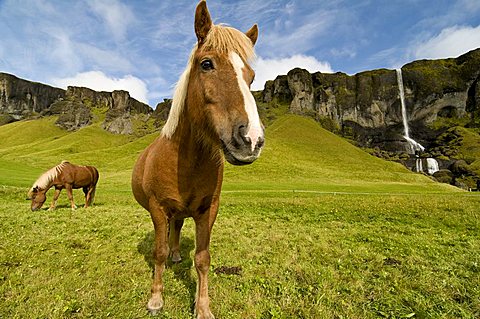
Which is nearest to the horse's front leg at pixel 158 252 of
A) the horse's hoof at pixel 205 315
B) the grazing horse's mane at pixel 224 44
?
the horse's hoof at pixel 205 315

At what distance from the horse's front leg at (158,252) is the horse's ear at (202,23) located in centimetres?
290

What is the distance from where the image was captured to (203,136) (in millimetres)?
3656

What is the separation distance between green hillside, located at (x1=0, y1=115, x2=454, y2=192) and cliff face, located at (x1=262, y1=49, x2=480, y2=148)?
88.6ft

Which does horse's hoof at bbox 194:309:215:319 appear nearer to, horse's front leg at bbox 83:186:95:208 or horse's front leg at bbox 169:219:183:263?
horse's front leg at bbox 169:219:183:263

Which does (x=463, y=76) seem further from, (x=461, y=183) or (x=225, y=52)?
(x=225, y=52)

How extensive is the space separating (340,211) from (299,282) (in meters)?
9.69

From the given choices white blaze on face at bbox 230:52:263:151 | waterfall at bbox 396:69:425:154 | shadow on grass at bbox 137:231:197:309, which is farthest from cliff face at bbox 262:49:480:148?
white blaze on face at bbox 230:52:263:151

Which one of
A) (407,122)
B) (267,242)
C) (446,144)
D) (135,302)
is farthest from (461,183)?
(135,302)

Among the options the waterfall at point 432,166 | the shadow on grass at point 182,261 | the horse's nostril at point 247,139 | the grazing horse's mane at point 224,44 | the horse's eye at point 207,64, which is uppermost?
the grazing horse's mane at point 224,44

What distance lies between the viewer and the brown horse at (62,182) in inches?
567

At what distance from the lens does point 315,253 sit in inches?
287

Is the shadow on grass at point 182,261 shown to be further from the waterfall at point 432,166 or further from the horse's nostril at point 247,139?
the waterfall at point 432,166

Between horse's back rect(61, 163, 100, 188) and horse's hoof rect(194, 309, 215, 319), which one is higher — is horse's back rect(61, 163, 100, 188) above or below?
above

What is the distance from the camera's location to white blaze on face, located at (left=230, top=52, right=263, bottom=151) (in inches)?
109
